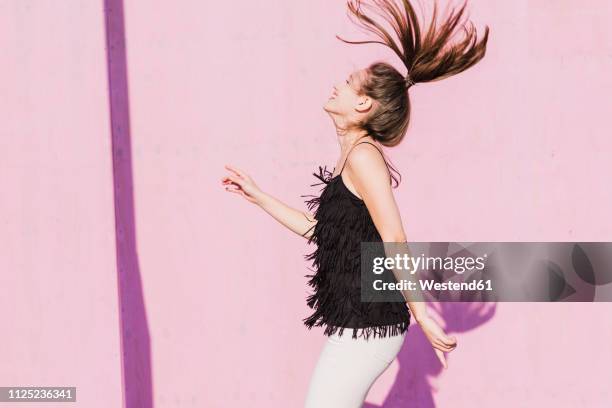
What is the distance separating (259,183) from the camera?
4051 millimetres

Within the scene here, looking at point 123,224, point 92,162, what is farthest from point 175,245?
point 92,162

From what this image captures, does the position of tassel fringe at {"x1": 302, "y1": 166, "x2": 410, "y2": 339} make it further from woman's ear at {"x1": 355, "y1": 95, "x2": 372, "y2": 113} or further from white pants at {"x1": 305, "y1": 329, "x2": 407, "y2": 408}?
woman's ear at {"x1": 355, "y1": 95, "x2": 372, "y2": 113}

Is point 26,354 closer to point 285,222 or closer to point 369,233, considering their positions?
point 285,222

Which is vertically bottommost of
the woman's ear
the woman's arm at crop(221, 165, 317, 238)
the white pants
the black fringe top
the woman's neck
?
the white pants

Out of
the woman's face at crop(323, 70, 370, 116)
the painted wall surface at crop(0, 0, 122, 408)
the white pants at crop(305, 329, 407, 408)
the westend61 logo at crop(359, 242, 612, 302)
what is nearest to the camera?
the white pants at crop(305, 329, 407, 408)

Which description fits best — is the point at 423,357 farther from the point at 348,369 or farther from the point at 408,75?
the point at 408,75

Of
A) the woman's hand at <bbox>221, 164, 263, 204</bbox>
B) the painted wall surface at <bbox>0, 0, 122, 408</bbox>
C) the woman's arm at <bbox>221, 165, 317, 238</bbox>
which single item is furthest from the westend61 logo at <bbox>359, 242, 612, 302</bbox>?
the painted wall surface at <bbox>0, 0, 122, 408</bbox>

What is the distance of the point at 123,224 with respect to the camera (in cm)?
412

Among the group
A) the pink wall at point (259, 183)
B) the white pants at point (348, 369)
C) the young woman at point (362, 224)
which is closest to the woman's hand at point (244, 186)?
the young woman at point (362, 224)

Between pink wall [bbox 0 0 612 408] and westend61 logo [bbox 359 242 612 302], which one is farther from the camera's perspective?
westend61 logo [bbox 359 242 612 302]

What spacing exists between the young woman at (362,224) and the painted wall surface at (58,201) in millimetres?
1204

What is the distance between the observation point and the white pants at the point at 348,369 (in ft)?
9.57

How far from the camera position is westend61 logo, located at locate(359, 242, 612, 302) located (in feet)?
13.3

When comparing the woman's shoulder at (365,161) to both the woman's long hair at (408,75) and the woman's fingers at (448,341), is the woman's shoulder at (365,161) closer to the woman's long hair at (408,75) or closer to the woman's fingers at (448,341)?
the woman's long hair at (408,75)
